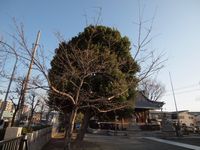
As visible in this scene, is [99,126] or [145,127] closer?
[145,127]

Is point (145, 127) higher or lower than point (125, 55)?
lower

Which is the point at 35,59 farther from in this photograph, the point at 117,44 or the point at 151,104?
the point at 151,104

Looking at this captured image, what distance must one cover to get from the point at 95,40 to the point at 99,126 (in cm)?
1471

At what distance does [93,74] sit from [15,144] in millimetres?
4148

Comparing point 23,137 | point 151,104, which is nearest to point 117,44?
point 23,137

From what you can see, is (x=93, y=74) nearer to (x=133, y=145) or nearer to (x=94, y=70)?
(x=94, y=70)

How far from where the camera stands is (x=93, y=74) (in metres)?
7.93

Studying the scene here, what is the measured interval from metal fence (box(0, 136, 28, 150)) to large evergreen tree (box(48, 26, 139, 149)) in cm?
145

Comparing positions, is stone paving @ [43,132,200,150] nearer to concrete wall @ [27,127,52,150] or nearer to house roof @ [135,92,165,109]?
concrete wall @ [27,127,52,150]

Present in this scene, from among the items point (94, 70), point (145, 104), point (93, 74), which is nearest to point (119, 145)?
point (93, 74)

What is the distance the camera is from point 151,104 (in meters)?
22.0

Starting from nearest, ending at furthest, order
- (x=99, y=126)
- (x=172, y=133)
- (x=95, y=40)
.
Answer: (x=95, y=40)
(x=172, y=133)
(x=99, y=126)

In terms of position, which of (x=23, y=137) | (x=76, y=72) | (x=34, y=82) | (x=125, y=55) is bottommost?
(x=23, y=137)

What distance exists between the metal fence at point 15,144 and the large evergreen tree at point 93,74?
1.45 metres
